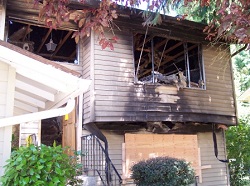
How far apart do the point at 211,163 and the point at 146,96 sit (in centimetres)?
344

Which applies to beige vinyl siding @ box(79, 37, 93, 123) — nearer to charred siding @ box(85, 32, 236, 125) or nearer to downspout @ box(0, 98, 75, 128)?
charred siding @ box(85, 32, 236, 125)

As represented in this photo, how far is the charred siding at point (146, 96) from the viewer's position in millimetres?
7664

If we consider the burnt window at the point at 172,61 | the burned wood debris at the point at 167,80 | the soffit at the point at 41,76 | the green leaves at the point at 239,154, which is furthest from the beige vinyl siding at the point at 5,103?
the green leaves at the point at 239,154

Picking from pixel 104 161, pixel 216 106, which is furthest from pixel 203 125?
pixel 104 161

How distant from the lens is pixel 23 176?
3193 millimetres

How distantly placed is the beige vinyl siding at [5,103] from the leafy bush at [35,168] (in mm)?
304

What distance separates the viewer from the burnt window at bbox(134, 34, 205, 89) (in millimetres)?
8773

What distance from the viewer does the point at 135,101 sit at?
26.3 ft

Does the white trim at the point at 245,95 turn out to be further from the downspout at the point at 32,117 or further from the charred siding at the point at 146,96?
the downspout at the point at 32,117

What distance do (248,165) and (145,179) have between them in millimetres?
6198

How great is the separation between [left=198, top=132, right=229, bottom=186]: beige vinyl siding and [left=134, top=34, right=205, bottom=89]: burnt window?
183cm

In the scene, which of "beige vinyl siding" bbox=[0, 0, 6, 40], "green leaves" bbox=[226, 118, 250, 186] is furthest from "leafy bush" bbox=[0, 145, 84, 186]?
"green leaves" bbox=[226, 118, 250, 186]

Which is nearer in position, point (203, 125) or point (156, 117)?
point (156, 117)

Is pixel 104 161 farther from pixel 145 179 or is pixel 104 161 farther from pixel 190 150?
pixel 190 150
